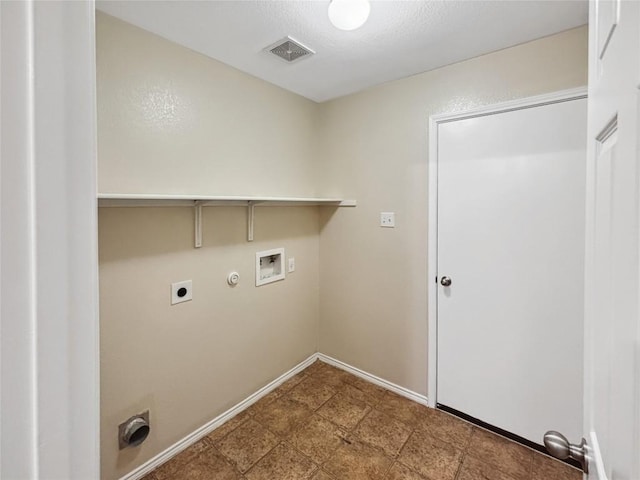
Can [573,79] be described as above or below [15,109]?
above

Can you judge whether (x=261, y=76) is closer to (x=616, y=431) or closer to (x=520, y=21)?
(x=520, y=21)

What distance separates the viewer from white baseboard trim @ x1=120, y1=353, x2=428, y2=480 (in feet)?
5.64

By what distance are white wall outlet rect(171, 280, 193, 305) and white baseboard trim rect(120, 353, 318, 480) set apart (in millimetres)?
850

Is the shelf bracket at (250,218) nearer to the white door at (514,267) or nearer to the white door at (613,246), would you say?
the white door at (514,267)

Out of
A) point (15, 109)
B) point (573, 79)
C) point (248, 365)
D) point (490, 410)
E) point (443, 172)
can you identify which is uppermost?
point (573, 79)

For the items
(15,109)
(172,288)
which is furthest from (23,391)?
(172,288)

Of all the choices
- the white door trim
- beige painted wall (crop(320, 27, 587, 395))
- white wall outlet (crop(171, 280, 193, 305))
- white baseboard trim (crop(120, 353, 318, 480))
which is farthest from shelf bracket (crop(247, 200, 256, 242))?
the white door trim

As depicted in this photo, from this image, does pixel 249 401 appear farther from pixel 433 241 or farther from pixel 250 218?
pixel 433 241

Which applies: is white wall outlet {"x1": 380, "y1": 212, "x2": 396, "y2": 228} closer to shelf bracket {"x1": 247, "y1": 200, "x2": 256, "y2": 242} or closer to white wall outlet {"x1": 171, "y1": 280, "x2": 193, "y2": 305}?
shelf bracket {"x1": 247, "y1": 200, "x2": 256, "y2": 242}

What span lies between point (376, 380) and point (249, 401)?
39.9 inches

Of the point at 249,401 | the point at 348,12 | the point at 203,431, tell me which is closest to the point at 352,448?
the point at 249,401

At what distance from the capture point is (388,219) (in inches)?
93.0

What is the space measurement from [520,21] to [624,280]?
1.74m

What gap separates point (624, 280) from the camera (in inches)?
17.3
